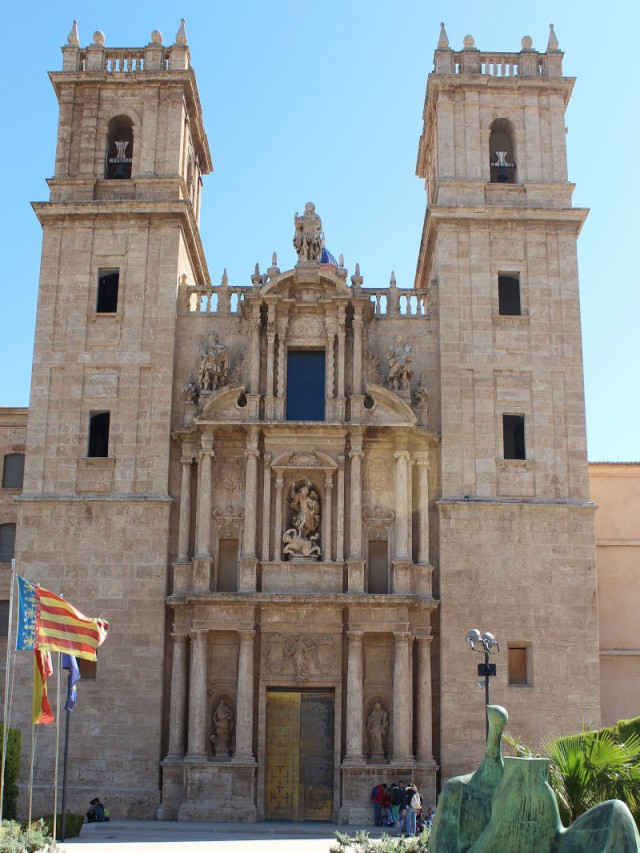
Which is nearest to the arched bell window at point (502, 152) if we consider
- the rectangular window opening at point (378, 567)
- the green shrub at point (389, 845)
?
the rectangular window opening at point (378, 567)

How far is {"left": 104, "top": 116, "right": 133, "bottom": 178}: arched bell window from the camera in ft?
105

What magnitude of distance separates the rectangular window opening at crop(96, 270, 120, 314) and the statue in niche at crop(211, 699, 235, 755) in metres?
10.8

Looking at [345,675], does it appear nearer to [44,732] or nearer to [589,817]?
[44,732]

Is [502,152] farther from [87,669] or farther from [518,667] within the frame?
[87,669]

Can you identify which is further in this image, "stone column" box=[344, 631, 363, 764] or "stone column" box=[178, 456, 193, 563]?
"stone column" box=[178, 456, 193, 563]

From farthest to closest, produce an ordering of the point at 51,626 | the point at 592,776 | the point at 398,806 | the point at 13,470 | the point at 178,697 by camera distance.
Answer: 1. the point at 13,470
2. the point at 178,697
3. the point at 398,806
4. the point at 51,626
5. the point at 592,776

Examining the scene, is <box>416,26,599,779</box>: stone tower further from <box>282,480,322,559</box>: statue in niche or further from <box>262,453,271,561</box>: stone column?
<box>262,453,271,561</box>: stone column

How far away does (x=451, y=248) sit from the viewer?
30453 millimetres

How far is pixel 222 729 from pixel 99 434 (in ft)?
26.7

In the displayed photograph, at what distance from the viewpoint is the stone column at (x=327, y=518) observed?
28.1 meters

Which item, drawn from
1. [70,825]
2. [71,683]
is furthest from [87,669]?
[70,825]

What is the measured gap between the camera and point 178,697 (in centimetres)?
2728

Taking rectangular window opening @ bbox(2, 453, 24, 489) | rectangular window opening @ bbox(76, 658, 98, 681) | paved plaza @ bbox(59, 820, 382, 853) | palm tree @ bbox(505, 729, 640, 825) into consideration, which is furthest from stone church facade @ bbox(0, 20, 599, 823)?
palm tree @ bbox(505, 729, 640, 825)

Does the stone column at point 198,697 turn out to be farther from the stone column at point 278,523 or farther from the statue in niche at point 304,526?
the statue in niche at point 304,526
